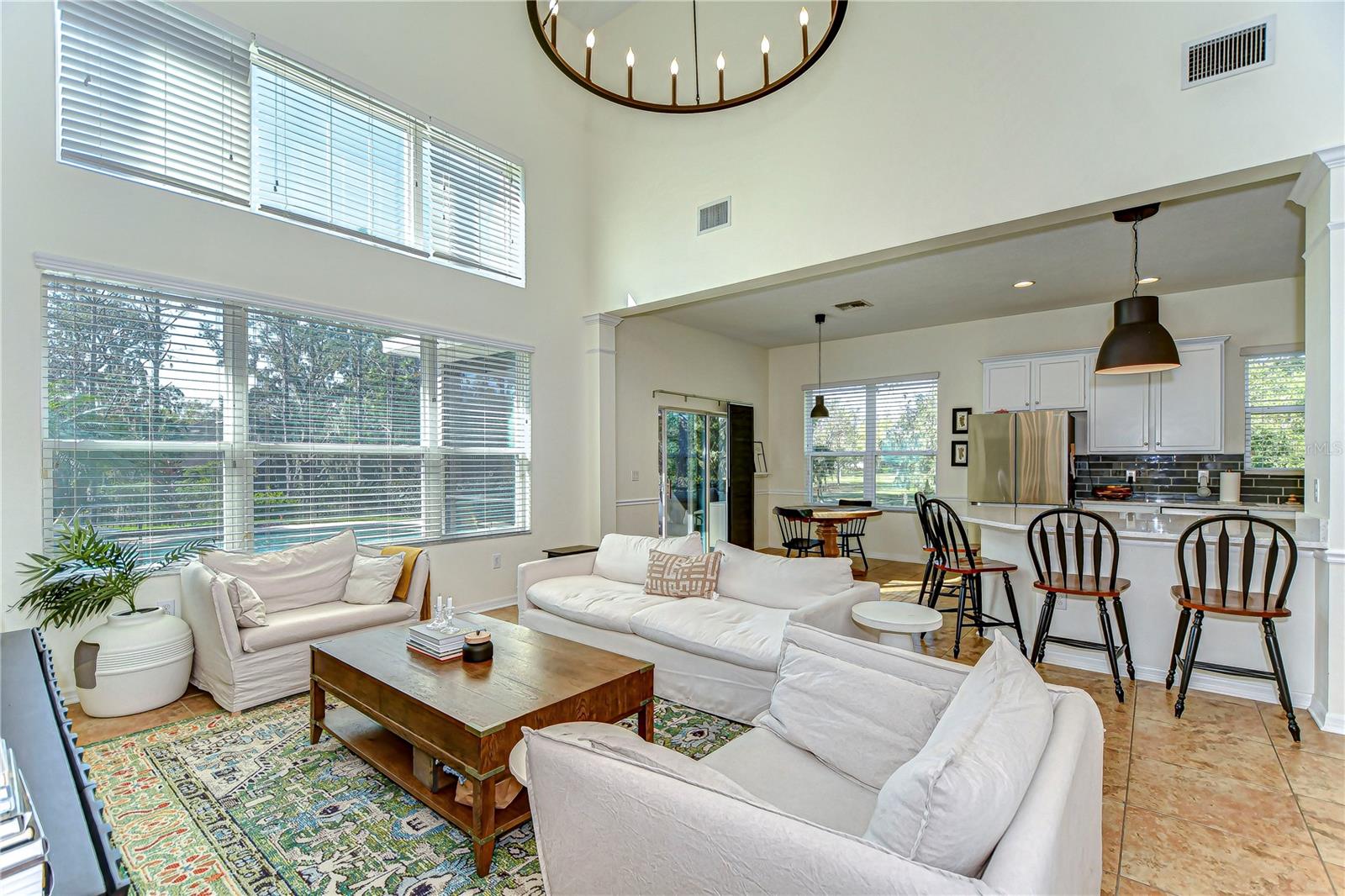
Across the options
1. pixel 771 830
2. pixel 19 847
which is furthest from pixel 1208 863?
pixel 19 847

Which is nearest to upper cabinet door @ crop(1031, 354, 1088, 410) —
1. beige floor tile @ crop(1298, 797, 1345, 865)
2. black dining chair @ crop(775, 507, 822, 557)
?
black dining chair @ crop(775, 507, 822, 557)

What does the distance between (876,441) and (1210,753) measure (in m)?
5.58

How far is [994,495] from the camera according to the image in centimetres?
659

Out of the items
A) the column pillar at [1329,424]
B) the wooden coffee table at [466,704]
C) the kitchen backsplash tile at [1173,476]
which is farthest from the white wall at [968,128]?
the kitchen backsplash tile at [1173,476]

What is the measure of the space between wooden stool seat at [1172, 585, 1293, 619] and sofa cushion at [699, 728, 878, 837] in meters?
2.50

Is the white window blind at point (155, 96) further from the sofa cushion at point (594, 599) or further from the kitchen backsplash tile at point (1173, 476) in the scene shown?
the kitchen backsplash tile at point (1173, 476)

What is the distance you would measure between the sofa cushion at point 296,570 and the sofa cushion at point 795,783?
10.2ft

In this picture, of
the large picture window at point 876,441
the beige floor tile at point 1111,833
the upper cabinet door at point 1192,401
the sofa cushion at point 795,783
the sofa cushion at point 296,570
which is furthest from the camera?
the large picture window at point 876,441

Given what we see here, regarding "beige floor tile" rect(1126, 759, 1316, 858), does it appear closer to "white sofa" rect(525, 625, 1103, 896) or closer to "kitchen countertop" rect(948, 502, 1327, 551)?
"white sofa" rect(525, 625, 1103, 896)

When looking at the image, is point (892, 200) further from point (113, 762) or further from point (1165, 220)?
point (113, 762)

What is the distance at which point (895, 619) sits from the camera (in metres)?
2.83

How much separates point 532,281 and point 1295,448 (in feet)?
23.8

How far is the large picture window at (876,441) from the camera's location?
7652 millimetres

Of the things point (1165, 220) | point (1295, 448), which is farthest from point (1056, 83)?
point (1295, 448)
